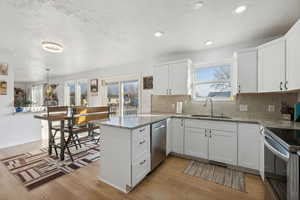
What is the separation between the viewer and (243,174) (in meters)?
2.07

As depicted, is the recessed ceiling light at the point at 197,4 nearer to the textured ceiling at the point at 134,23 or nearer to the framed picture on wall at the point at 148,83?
the textured ceiling at the point at 134,23

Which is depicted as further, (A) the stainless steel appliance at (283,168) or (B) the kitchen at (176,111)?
(B) the kitchen at (176,111)

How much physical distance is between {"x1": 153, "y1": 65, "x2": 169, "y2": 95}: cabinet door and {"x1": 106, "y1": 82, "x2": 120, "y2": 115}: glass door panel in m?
1.76

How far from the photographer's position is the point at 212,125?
2318mm

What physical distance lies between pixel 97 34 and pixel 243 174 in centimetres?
348

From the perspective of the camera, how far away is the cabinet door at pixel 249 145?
6.56 ft

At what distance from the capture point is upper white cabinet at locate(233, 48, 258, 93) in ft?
7.36

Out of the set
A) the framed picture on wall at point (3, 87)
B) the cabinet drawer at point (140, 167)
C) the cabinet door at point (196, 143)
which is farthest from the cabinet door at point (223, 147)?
the framed picture on wall at point (3, 87)

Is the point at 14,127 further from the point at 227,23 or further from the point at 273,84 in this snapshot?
the point at 273,84

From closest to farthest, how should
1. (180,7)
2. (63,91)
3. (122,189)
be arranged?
(180,7) → (122,189) → (63,91)

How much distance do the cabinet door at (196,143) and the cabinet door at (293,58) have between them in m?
1.39

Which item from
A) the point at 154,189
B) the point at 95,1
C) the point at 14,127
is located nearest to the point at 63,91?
the point at 14,127

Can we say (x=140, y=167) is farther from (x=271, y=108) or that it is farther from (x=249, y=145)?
(x=271, y=108)

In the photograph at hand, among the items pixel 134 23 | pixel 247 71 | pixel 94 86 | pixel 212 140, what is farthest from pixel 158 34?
pixel 94 86
